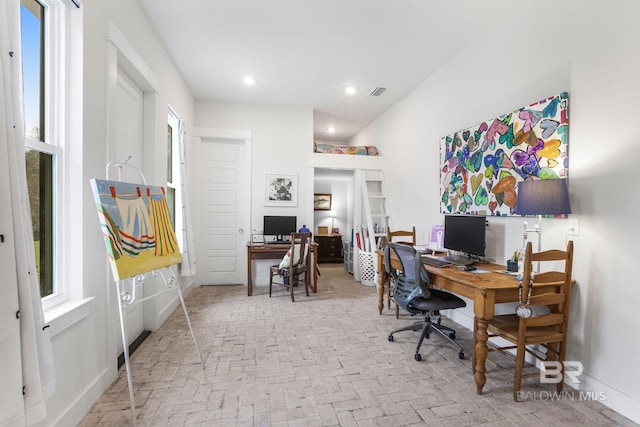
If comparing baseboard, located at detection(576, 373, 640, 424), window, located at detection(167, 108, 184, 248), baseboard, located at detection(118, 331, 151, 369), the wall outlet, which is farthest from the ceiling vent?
baseboard, located at detection(118, 331, 151, 369)

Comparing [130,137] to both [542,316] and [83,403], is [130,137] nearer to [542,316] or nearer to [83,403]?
[83,403]

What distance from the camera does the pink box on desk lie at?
10.6ft

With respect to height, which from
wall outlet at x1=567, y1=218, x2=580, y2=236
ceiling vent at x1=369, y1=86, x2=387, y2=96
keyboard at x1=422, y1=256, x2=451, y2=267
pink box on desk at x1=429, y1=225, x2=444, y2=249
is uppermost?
ceiling vent at x1=369, y1=86, x2=387, y2=96

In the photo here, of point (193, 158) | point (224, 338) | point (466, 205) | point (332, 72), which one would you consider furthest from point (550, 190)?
point (193, 158)

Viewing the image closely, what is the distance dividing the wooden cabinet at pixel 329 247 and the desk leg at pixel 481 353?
4.65 meters

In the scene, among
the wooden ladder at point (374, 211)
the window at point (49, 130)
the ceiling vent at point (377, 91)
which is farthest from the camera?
the wooden ladder at point (374, 211)

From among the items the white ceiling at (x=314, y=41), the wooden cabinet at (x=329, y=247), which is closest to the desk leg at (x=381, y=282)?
the white ceiling at (x=314, y=41)

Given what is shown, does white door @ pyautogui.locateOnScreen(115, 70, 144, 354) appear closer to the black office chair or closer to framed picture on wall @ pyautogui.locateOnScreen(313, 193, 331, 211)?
the black office chair

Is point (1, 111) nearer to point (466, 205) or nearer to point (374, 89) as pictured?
point (466, 205)

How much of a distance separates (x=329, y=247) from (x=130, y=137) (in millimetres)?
4707

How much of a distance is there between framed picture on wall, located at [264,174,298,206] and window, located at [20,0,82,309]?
122 inches

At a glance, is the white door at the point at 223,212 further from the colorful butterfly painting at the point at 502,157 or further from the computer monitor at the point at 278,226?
the colorful butterfly painting at the point at 502,157

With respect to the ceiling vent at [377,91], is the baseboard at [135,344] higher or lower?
lower

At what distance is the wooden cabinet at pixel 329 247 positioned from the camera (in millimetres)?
6508
